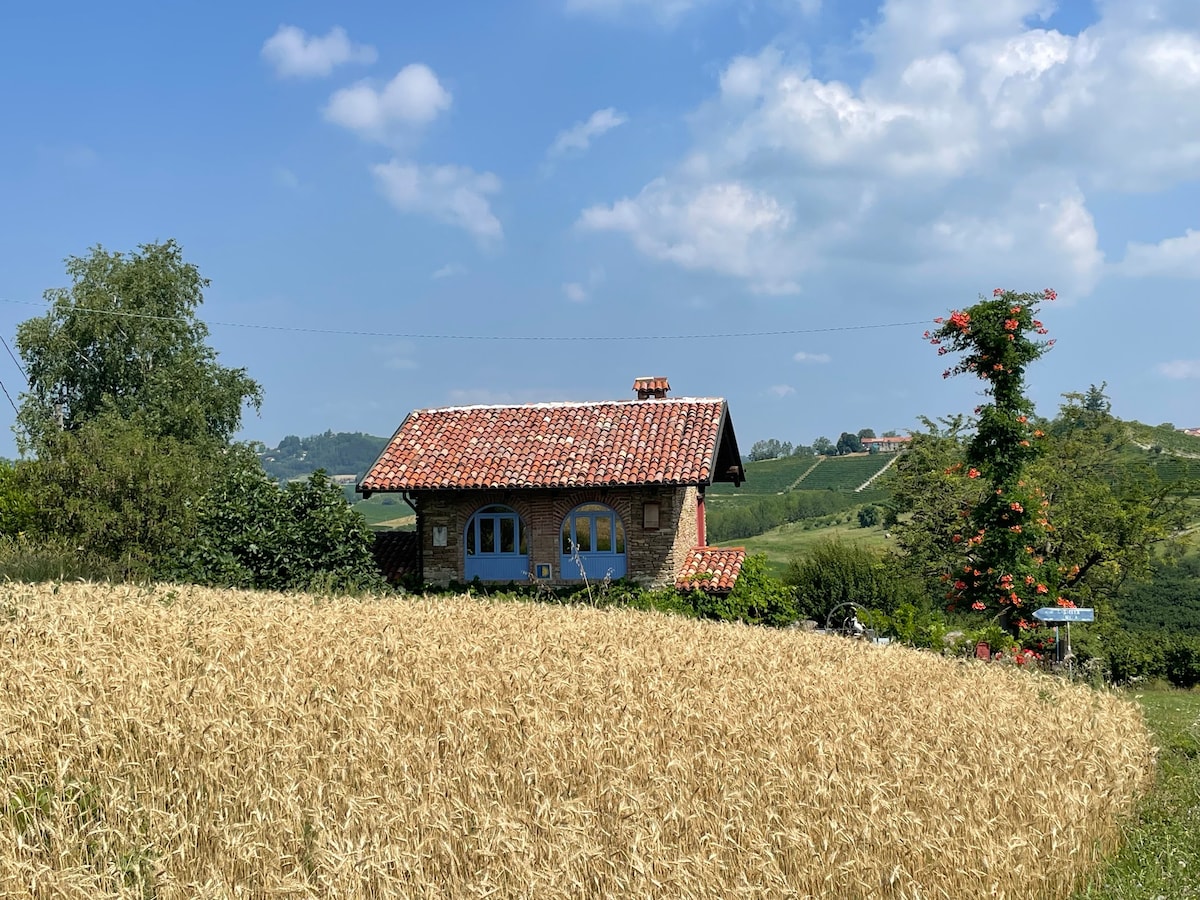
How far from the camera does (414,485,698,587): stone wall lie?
84.9ft

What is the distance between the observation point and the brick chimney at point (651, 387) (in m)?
30.4

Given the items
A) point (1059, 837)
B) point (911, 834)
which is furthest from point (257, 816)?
point (1059, 837)

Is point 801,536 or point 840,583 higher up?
point 801,536

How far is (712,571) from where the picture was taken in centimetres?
2562

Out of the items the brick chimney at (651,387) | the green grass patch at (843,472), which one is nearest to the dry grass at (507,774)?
the brick chimney at (651,387)

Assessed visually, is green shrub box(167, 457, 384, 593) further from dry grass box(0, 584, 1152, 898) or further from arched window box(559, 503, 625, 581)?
dry grass box(0, 584, 1152, 898)

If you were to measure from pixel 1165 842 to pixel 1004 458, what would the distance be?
17.6 meters

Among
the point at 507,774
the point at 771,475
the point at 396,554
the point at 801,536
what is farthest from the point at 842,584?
the point at 771,475

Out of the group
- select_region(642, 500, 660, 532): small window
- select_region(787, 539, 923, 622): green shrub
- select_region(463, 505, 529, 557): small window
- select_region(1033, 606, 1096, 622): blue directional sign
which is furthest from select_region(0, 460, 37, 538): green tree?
select_region(1033, 606, 1096, 622): blue directional sign

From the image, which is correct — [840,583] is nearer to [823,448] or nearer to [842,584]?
[842,584]

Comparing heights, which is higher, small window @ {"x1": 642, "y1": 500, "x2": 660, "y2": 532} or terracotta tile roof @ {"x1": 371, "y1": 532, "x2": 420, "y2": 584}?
small window @ {"x1": 642, "y1": 500, "x2": 660, "y2": 532}

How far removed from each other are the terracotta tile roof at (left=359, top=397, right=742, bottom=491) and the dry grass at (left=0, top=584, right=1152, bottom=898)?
46.1 ft

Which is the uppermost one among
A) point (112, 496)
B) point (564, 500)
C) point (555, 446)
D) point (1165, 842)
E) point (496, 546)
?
point (555, 446)

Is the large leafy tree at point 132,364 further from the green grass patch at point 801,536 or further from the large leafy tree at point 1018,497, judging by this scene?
the green grass patch at point 801,536
